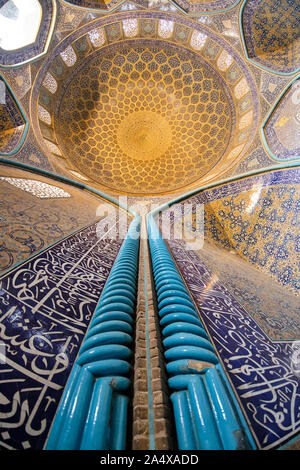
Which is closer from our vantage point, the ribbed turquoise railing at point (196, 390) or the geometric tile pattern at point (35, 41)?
the ribbed turquoise railing at point (196, 390)

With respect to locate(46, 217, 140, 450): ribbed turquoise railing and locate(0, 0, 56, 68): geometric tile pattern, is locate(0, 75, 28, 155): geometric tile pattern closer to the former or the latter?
locate(0, 0, 56, 68): geometric tile pattern

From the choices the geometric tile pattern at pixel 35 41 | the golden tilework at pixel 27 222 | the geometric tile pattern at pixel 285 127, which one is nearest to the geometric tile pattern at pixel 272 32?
the geometric tile pattern at pixel 285 127

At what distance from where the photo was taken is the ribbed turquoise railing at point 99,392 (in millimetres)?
414

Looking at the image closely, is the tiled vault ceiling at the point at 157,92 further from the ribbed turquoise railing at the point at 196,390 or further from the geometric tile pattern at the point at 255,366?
the ribbed turquoise railing at the point at 196,390

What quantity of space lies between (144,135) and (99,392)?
6.20 metres

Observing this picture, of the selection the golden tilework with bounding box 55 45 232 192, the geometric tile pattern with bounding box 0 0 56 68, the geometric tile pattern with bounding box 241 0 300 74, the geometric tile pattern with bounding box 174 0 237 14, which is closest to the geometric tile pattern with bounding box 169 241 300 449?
the golden tilework with bounding box 55 45 232 192

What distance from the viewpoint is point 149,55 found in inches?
206

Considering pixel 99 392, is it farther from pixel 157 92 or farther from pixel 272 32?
pixel 157 92

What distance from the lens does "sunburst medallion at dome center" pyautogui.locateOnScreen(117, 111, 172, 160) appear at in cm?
583

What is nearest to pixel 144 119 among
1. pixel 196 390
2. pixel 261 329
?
pixel 261 329

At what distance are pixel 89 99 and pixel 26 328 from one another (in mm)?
6124

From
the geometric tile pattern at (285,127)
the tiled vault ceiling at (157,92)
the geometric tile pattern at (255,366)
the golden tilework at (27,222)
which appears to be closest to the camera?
the geometric tile pattern at (255,366)

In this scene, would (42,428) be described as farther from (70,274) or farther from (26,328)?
(70,274)

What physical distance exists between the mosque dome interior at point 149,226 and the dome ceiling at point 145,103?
0.03 metres
